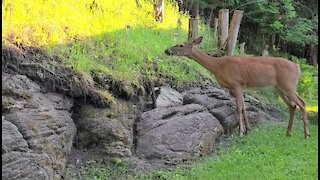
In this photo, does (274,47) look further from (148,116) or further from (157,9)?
(148,116)

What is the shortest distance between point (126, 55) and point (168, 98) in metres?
1.06

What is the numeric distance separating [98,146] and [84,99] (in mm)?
706

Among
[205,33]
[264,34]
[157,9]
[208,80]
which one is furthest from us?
[264,34]

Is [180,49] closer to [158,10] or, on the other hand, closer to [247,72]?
[247,72]

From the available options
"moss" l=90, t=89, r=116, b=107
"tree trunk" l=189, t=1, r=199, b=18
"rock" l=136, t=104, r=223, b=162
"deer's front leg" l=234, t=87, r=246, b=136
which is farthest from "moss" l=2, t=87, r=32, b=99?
"tree trunk" l=189, t=1, r=199, b=18

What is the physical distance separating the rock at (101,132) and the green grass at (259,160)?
71cm

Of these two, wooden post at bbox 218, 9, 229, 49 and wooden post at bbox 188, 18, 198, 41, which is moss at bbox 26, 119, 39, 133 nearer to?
wooden post at bbox 188, 18, 198, 41

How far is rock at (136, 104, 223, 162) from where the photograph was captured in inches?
305

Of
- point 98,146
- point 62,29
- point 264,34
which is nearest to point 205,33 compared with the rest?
point 264,34

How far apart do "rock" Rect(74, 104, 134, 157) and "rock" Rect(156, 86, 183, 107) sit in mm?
1397

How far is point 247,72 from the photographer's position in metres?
10.3

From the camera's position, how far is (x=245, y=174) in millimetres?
7234

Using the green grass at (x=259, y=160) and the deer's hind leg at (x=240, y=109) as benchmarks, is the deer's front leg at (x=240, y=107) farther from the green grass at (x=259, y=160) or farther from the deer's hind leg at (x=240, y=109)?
the green grass at (x=259, y=160)

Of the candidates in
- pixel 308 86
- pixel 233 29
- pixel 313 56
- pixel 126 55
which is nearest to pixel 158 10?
pixel 233 29
